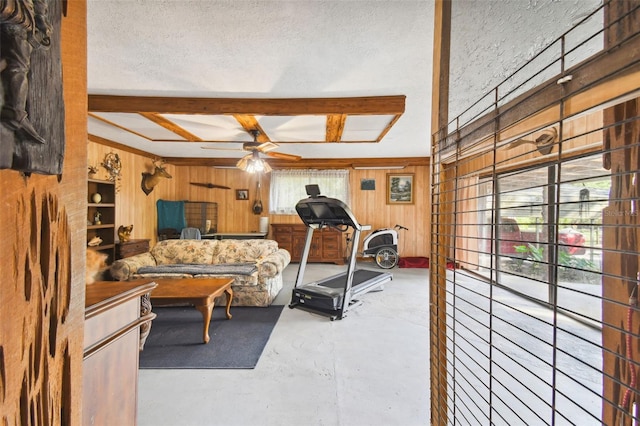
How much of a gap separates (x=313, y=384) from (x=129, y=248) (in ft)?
13.8

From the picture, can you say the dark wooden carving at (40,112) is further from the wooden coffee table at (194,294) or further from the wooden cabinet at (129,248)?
the wooden cabinet at (129,248)

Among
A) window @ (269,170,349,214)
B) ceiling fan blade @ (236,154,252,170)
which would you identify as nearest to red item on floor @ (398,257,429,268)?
window @ (269,170,349,214)

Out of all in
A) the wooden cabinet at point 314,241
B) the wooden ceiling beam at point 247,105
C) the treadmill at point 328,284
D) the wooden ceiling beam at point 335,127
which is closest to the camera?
the wooden ceiling beam at point 247,105

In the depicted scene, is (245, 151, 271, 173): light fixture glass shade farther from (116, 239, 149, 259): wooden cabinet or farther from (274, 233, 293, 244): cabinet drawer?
(274, 233, 293, 244): cabinet drawer

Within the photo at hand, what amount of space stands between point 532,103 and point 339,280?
3.91 m

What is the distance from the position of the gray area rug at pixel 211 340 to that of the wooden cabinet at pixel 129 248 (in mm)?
1720

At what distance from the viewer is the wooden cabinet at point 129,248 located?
4688 mm

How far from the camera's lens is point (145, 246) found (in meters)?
5.23

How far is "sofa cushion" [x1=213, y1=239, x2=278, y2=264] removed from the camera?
4.34 m

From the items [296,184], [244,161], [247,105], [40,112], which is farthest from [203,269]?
[296,184]

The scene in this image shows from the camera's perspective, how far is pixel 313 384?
2.06 metres

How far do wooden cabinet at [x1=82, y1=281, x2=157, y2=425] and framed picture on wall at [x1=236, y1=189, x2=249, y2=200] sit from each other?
6.17m

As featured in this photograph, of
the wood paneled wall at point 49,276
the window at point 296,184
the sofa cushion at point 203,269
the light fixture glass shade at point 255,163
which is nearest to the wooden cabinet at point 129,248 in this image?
the sofa cushion at point 203,269

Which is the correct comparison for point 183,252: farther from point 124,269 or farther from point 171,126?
point 171,126
